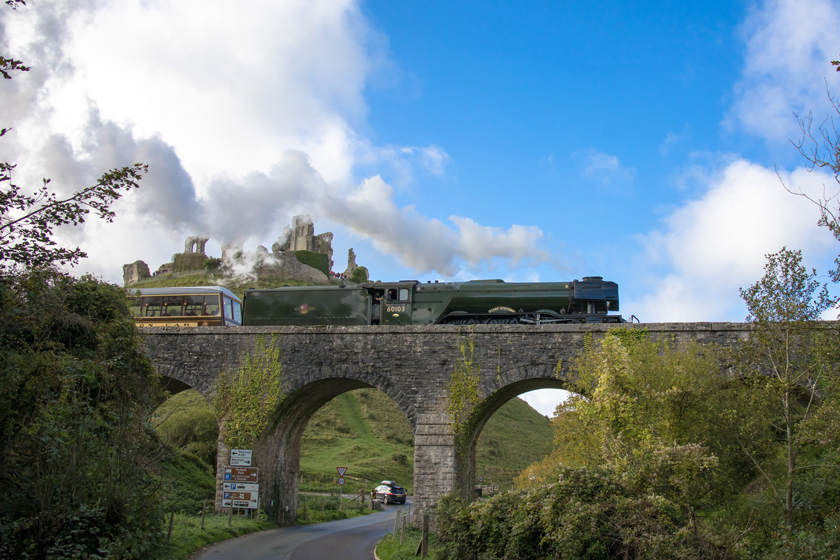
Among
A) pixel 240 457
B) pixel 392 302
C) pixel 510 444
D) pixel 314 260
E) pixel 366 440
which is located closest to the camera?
pixel 240 457

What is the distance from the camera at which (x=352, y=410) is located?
60.8m

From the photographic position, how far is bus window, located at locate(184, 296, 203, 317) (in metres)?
27.0

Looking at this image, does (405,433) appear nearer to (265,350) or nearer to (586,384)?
(265,350)

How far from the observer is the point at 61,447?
11977 millimetres

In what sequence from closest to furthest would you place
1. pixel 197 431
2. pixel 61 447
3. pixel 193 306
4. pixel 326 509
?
1. pixel 61 447
2. pixel 193 306
3. pixel 326 509
4. pixel 197 431

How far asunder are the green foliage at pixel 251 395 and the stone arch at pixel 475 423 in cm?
626

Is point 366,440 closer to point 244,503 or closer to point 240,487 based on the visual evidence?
point 244,503

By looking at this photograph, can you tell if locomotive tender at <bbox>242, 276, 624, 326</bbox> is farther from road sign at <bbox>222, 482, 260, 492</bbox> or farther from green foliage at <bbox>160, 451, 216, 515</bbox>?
green foliage at <bbox>160, 451, 216, 515</bbox>

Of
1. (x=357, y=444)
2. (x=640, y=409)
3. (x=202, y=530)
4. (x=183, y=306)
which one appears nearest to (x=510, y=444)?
(x=357, y=444)

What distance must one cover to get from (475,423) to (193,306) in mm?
13461

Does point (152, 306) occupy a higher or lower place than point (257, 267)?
lower

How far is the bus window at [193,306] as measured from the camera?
27.0 m

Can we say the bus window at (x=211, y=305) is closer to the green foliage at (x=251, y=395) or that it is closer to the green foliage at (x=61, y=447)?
the green foliage at (x=251, y=395)

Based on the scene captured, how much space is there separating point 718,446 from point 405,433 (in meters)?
44.6
